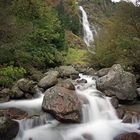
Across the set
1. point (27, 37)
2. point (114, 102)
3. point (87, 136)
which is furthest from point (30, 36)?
point (87, 136)

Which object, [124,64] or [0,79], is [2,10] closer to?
[0,79]

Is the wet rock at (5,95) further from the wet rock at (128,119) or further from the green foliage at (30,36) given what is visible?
the wet rock at (128,119)

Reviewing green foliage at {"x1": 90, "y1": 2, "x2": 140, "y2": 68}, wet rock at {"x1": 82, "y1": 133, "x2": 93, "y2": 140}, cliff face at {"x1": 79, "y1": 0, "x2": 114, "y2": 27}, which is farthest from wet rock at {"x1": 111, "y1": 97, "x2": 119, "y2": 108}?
cliff face at {"x1": 79, "y1": 0, "x2": 114, "y2": 27}

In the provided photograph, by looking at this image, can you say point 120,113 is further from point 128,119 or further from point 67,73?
point 67,73

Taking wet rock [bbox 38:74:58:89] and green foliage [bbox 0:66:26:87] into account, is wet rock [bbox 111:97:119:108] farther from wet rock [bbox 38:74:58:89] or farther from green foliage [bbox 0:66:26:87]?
green foliage [bbox 0:66:26:87]

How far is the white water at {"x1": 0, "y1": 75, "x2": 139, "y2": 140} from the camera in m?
13.6

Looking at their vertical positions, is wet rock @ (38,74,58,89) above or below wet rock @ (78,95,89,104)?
above

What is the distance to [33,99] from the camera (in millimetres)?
17141

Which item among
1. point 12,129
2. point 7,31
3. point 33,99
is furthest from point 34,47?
point 12,129

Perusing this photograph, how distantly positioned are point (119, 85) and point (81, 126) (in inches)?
179

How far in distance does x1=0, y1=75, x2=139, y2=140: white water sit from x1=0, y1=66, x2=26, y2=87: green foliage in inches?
92.2

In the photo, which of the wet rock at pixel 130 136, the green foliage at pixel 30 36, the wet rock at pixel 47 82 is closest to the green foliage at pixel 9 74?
the green foliage at pixel 30 36

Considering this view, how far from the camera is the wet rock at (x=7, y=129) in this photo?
12.2 m

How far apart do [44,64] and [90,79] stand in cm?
478
